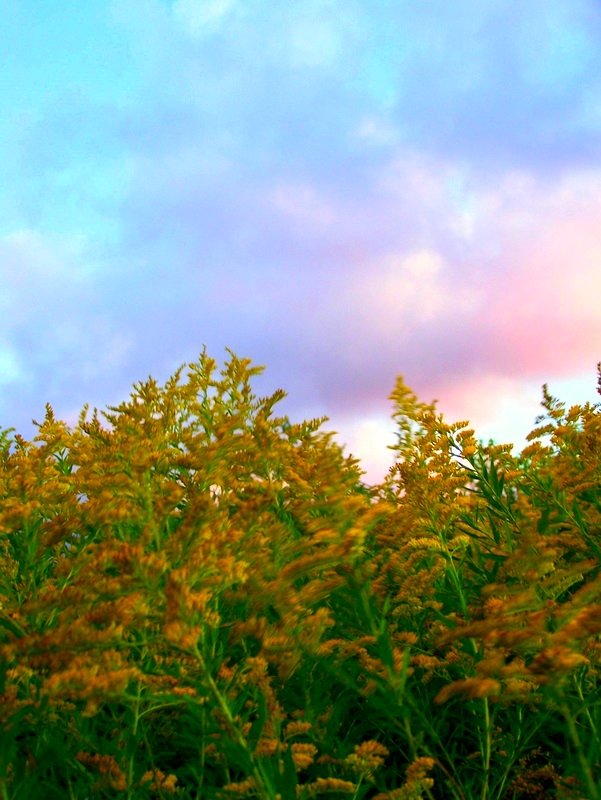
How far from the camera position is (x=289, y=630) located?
2.46 m

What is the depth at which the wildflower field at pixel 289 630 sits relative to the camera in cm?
221

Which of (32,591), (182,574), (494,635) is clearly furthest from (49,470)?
(494,635)

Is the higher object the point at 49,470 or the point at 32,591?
the point at 49,470

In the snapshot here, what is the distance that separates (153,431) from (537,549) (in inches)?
67.7

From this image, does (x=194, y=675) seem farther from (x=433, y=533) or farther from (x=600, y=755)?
(x=433, y=533)

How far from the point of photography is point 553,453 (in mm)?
6258

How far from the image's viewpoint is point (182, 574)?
2.13m

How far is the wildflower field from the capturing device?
2213 millimetres

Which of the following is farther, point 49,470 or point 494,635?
point 49,470

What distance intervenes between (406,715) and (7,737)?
1381 mm

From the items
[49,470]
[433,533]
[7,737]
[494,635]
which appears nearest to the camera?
[494,635]

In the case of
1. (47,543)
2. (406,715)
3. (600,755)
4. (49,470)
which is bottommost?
(600,755)

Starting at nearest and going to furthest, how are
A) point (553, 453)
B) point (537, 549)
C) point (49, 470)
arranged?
point (537, 549) → point (49, 470) → point (553, 453)

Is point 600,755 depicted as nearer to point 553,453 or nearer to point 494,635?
point 494,635
